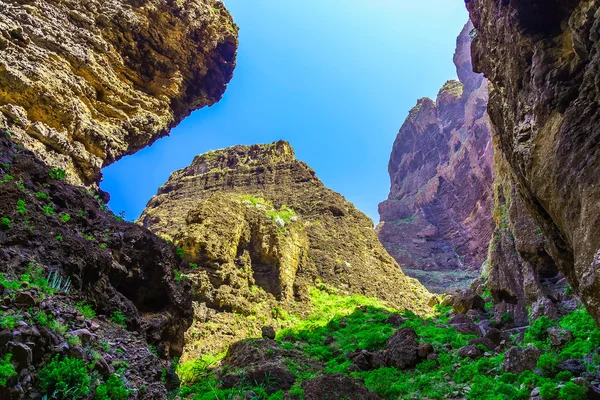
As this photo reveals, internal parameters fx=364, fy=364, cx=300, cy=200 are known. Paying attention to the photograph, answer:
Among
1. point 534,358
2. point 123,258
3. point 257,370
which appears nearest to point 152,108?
point 123,258

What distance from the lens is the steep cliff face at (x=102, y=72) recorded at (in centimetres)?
1448

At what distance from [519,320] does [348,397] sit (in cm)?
1171

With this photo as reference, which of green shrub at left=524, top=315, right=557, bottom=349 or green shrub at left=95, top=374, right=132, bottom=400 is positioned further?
green shrub at left=524, top=315, right=557, bottom=349

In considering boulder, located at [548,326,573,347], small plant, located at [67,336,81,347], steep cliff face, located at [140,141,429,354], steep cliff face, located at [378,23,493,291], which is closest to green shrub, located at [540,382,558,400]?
boulder, located at [548,326,573,347]

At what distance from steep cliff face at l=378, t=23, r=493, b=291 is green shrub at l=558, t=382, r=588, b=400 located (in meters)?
42.1

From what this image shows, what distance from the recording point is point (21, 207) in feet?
27.6

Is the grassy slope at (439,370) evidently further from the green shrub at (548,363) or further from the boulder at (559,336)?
the boulder at (559,336)

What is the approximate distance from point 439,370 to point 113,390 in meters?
11.2

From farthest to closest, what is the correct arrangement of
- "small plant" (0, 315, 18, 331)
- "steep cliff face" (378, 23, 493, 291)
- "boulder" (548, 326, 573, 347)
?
"steep cliff face" (378, 23, 493, 291) < "boulder" (548, 326, 573, 347) < "small plant" (0, 315, 18, 331)

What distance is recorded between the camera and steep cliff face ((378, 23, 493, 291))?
208 feet

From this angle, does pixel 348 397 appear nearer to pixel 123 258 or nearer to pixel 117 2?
pixel 123 258

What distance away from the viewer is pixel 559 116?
7.66 metres

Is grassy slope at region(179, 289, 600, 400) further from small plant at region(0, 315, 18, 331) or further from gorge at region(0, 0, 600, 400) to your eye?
small plant at region(0, 315, 18, 331)

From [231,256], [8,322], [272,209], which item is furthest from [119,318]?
[272,209]
